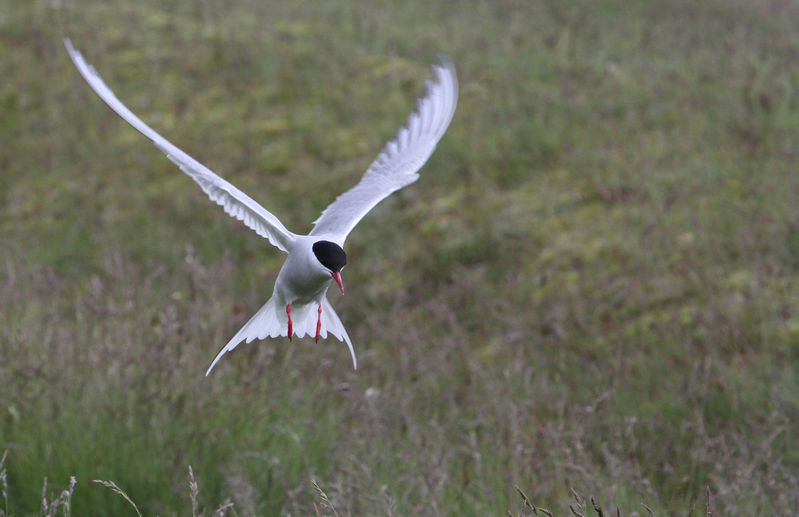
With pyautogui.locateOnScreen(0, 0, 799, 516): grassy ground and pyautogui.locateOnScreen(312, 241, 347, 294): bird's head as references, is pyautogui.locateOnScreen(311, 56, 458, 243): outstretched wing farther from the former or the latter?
pyautogui.locateOnScreen(0, 0, 799, 516): grassy ground

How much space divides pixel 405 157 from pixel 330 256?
1.19 m

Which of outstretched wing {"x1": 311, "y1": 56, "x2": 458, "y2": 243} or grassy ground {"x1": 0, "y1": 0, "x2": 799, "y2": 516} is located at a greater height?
outstretched wing {"x1": 311, "y1": 56, "x2": 458, "y2": 243}

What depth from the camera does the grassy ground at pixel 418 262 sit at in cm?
328

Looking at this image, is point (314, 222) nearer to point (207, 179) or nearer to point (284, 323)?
point (284, 323)

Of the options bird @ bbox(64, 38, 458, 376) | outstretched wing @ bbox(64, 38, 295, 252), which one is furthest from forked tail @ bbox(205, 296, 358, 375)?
outstretched wing @ bbox(64, 38, 295, 252)

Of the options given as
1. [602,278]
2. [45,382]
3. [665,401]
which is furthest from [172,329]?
[602,278]

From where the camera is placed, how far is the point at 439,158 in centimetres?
726

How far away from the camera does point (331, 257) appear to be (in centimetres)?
290

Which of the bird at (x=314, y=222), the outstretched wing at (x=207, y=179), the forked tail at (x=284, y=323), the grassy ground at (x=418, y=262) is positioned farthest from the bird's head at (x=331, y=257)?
the grassy ground at (x=418, y=262)

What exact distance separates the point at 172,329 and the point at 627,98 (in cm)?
503

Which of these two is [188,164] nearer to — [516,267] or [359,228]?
[516,267]

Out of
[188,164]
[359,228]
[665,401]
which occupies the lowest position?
[359,228]

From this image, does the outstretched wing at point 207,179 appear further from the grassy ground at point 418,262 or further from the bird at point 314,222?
the grassy ground at point 418,262

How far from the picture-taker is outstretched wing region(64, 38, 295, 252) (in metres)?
2.78
